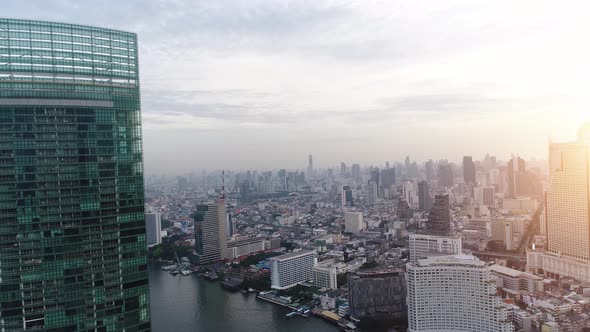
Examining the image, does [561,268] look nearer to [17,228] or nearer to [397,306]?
[397,306]

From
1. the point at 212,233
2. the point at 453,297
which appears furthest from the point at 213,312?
the point at 212,233

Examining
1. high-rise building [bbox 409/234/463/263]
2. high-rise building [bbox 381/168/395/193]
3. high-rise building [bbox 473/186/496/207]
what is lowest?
high-rise building [bbox 409/234/463/263]

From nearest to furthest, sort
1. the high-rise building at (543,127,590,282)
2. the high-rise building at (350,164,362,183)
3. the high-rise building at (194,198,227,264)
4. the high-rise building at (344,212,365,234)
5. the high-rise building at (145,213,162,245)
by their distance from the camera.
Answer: the high-rise building at (543,127,590,282), the high-rise building at (194,198,227,264), the high-rise building at (145,213,162,245), the high-rise building at (344,212,365,234), the high-rise building at (350,164,362,183)

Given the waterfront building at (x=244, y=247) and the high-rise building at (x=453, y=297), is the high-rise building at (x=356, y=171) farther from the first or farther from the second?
the high-rise building at (x=453, y=297)

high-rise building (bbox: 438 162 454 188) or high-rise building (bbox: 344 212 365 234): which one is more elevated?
high-rise building (bbox: 438 162 454 188)

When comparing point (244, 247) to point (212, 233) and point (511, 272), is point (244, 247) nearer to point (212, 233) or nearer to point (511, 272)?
point (212, 233)

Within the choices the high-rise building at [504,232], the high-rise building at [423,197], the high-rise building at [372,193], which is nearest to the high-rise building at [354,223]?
the high-rise building at [423,197]

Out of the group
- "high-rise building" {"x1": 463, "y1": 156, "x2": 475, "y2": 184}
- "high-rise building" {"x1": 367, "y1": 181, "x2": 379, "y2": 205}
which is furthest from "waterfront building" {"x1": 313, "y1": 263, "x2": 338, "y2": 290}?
"high-rise building" {"x1": 463, "y1": 156, "x2": 475, "y2": 184}

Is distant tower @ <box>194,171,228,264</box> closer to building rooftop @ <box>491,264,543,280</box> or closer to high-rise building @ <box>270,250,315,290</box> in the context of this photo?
high-rise building @ <box>270,250,315,290</box>
